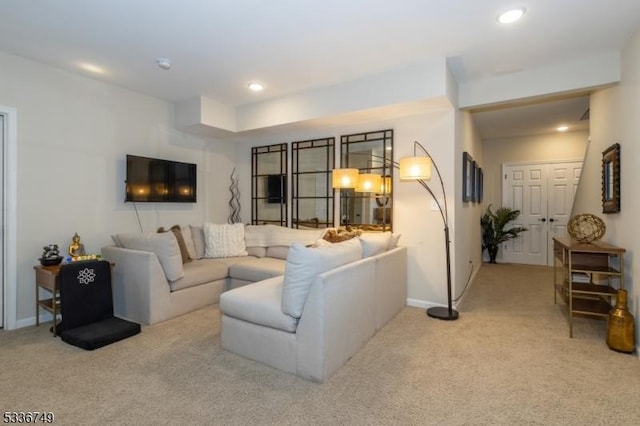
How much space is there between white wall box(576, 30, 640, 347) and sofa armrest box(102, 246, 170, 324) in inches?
158

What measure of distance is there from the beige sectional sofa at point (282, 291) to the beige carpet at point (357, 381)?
15 cm

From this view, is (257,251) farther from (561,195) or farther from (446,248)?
(561,195)

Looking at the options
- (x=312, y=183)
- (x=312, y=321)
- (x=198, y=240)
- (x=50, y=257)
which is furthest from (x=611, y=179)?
(x=50, y=257)

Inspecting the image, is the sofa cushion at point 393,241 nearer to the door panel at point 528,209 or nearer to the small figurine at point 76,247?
the small figurine at point 76,247

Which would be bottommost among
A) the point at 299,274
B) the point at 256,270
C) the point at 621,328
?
the point at 621,328

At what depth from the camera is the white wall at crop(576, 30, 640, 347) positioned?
2.57 meters

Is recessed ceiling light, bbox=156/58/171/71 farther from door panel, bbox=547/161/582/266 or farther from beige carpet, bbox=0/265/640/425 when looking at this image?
door panel, bbox=547/161/582/266

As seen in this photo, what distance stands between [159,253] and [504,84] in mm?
3981

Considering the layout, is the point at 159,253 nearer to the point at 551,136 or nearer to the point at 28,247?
the point at 28,247

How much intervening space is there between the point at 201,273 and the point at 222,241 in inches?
28.5

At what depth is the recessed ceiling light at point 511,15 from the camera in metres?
2.33

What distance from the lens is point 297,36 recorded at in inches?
105

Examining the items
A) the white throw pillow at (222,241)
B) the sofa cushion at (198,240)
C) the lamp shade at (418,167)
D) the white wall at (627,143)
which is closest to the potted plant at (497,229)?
the white wall at (627,143)

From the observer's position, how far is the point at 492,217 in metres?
6.43
